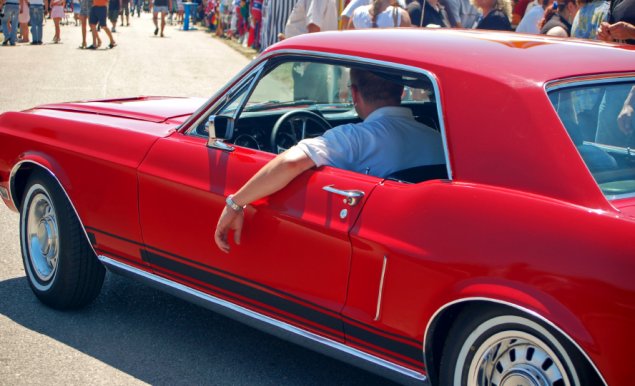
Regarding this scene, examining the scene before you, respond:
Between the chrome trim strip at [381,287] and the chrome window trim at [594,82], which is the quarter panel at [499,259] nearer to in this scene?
the chrome trim strip at [381,287]

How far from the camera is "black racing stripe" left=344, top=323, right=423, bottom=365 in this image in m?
3.20

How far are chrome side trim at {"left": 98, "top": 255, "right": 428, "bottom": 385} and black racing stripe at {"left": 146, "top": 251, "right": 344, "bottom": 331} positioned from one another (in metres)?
0.07

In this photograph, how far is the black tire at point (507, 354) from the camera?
2.76 metres

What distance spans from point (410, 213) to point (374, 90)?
0.88 m

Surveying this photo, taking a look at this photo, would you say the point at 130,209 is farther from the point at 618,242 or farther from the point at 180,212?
the point at 618,242

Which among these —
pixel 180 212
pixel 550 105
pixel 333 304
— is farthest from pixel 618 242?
pixel 180 212

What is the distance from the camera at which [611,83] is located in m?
3.36

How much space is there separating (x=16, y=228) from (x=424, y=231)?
4.03m

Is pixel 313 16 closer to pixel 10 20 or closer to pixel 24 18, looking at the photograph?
pixel 10 20

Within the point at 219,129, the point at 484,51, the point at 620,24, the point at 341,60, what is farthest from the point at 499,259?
the point at 620,24

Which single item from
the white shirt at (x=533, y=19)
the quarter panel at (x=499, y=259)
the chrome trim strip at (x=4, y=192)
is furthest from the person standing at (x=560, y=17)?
the quarter panel at (x=499, y=259)

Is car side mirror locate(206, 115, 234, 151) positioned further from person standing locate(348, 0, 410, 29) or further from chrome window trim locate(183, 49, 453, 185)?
person standing locate(348, 0, 410, 29)

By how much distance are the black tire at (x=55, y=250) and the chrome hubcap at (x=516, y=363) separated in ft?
7.52

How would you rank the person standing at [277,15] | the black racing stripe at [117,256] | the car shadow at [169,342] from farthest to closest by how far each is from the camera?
the person standing at [277,15] < the black racing stripe at [117,256] < the car shadow at [169,342]
